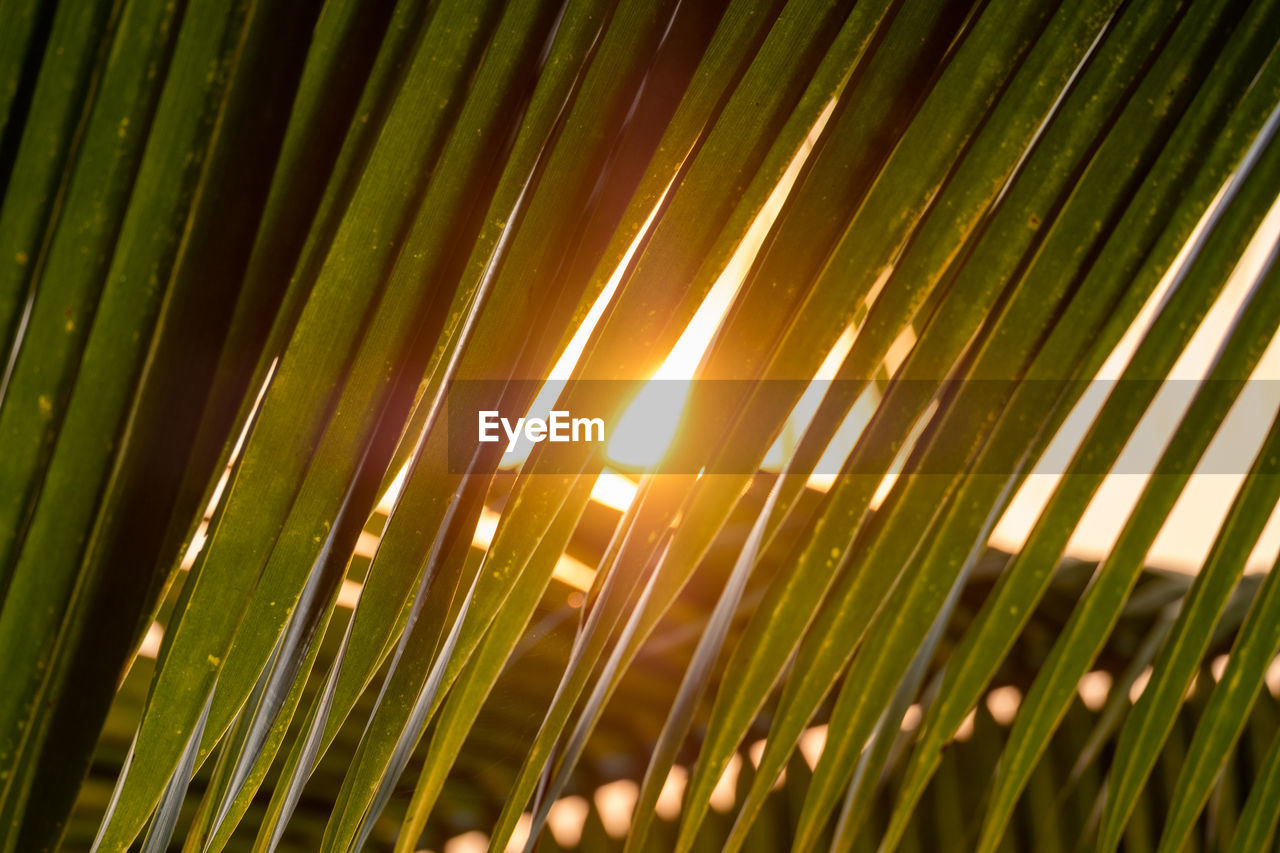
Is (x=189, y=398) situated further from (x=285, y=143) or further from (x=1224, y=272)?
(x=1224, y=272)

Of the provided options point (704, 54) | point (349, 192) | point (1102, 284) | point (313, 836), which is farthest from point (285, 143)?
point (313, 836)

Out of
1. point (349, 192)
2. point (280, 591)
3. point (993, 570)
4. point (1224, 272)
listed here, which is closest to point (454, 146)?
point (349, 192)

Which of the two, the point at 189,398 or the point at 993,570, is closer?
the point at 189,398

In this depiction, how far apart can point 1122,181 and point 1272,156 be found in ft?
0.17

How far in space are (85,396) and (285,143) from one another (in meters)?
0.10

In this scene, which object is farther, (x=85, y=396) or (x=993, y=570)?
(x=993, y=570)

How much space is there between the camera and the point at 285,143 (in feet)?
0.79

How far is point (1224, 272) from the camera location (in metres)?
0.24

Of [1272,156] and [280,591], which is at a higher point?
[1272,156]

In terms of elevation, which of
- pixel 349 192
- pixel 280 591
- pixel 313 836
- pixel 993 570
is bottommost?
pixel 313 836

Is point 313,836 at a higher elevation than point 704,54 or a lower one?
lower

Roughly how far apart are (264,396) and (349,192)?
0.08 m

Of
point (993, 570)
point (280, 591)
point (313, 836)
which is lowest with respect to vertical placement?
point (313, 836)

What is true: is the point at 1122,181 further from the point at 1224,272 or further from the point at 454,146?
the point at 454,146
